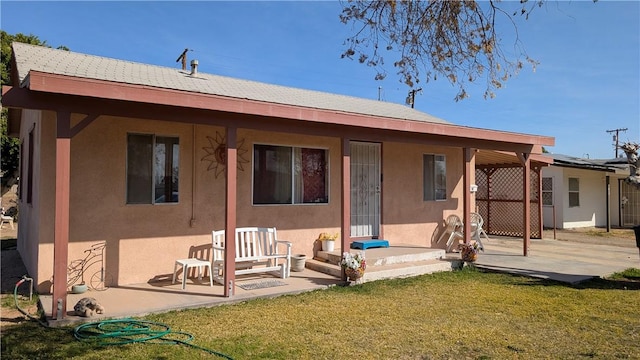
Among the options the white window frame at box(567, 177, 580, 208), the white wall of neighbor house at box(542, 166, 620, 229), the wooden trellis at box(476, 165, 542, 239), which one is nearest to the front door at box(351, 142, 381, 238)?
the wooden trellis at box(476, 165, 542, 239)

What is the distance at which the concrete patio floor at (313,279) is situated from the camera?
18.4 ft

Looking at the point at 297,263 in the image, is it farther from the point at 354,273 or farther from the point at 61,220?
the point at 61,220

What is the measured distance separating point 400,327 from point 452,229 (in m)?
5.98

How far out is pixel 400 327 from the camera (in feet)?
16.6

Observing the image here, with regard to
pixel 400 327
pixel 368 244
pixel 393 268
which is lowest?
pixel 400 327

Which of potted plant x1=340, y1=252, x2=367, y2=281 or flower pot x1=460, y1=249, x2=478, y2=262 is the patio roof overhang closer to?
potted plant x1=340, y1=252, x2=367, y2=281

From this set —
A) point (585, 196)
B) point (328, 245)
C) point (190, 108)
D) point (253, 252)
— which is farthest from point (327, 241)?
point (585, 196)

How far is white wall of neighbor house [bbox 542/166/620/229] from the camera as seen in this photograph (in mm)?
17422

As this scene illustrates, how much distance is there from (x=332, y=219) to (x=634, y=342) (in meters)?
5.43

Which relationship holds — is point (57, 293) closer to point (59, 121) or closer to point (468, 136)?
point (59, 121)

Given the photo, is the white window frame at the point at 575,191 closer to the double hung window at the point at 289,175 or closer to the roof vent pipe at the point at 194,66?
the double hung window at the point at 289,175

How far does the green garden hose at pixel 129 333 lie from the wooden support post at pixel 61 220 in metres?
0.45

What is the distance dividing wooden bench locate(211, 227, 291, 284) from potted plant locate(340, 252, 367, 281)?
3.29ft

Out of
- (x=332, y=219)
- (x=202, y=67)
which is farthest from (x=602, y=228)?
Result: (x=202, y=67)
